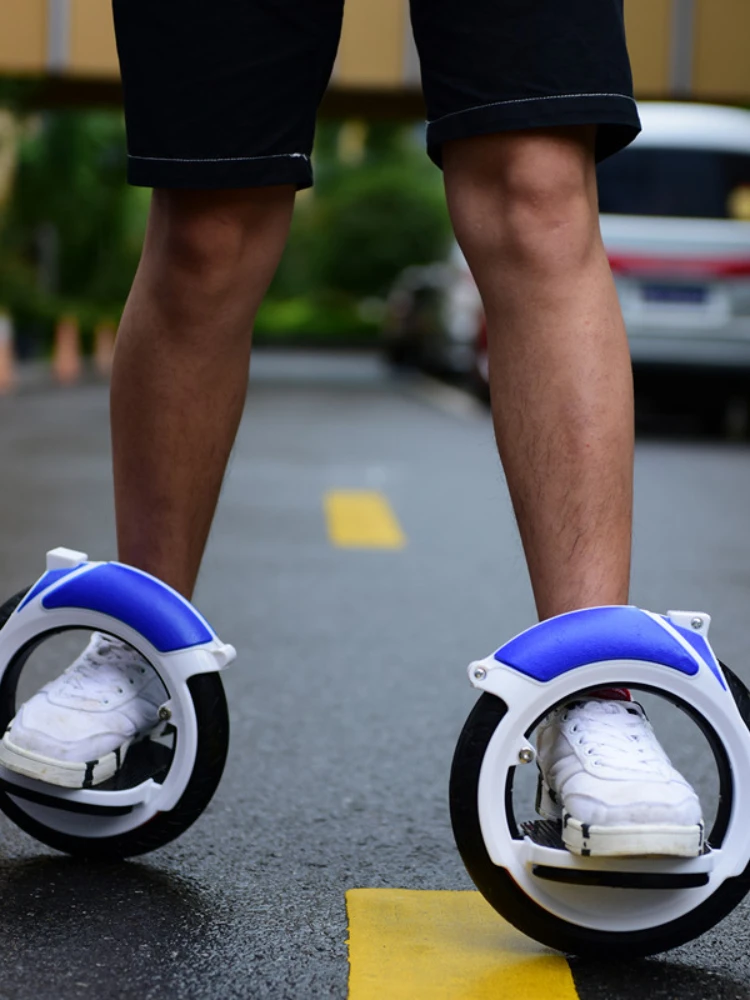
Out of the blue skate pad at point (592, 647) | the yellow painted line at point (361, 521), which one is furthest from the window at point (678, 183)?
the blue skate pad at point (592, 647)

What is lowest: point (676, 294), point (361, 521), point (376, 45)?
point (676, 294)

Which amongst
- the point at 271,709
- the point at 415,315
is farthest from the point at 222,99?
the point at 415,315

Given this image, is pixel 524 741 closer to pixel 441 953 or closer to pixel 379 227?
pixel 441 953

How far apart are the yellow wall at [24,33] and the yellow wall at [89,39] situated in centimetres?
18

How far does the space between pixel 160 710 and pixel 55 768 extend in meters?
0.12

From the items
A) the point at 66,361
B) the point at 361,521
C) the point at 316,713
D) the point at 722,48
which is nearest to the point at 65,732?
the point at 316,713

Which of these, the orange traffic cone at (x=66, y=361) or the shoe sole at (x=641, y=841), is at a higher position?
the shoe sole at (x=641, y=841)

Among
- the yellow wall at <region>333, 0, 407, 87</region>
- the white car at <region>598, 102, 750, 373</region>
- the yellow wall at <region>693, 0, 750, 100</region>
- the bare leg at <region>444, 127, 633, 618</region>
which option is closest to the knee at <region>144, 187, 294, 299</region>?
the bare leg at <region>444, 127, 633, 618</region>

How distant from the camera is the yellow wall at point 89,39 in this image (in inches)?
677

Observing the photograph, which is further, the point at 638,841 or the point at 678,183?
the point at 678,183

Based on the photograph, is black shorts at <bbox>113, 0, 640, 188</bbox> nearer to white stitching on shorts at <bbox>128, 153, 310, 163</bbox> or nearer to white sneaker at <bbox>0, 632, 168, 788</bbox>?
white stitching on shorts at <bbox>128, 153, 310, 163</bbox>

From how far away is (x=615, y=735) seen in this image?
5.28ft

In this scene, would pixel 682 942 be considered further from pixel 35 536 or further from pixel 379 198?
pixel 379 198

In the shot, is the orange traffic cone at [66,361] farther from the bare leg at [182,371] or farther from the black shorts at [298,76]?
the black shorts at [298,76]
